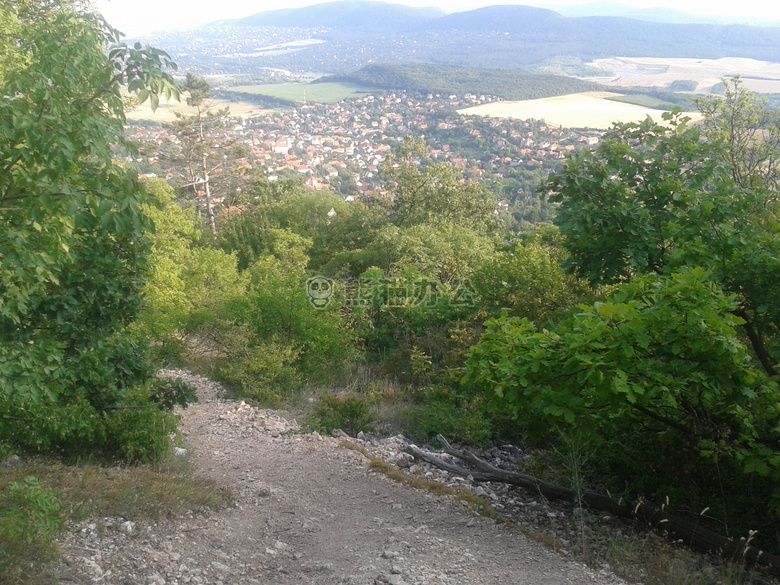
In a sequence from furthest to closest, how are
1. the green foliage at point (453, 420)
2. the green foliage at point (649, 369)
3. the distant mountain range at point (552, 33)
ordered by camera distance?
the distant mountain range at point (552, 33) → the green foliage at point (453, 420) → the green foliage at point (649, 369)

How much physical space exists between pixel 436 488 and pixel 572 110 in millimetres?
60513

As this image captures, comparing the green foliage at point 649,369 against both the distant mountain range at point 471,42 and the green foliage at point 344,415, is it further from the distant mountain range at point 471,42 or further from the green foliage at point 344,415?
the distant mountain range at point 471,42

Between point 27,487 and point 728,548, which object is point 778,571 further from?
point 27,487

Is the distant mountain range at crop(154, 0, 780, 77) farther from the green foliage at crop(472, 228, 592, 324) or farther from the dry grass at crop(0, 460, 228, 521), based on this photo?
the dry grass at crop(0, 460, 228, 521)

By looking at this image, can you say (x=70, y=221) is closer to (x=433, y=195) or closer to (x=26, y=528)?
(x=26, y=528)

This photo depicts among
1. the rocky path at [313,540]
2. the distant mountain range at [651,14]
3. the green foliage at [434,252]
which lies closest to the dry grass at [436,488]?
the rocky path at [313,540]

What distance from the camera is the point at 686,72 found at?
65312 mm

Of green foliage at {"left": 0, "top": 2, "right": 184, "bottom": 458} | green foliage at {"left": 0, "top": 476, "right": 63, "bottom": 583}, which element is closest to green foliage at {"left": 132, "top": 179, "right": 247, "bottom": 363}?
green foliage at {"left": 0, "top": 2, "right": 184, "bottom": 458}

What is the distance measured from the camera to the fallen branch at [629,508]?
5.26 meters

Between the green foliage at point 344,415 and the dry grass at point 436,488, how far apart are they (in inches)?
55.4

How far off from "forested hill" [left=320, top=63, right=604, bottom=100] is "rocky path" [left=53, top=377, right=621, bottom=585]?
74.1 metres

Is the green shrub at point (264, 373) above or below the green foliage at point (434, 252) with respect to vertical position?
below

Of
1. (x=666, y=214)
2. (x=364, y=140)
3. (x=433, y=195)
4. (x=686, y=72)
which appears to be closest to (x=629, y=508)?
(x=666, y=214)

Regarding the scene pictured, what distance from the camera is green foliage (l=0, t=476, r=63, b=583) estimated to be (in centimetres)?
358
